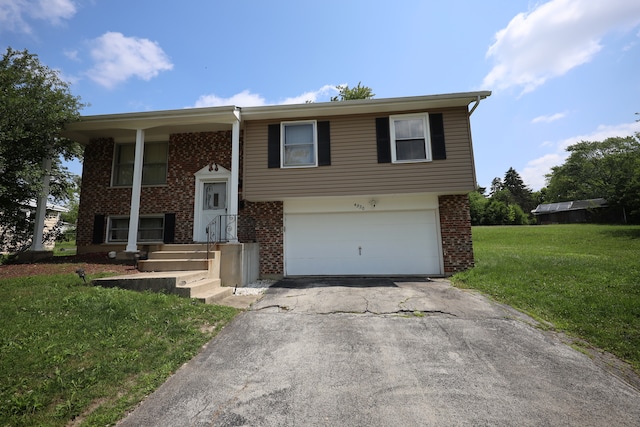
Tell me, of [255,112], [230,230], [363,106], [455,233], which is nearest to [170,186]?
[230,230]

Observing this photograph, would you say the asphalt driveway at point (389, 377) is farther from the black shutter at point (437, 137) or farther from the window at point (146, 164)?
the window at point (146, 164)

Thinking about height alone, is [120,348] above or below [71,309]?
below

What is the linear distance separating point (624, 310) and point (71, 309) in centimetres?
833

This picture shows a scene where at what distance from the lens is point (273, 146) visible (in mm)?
8914

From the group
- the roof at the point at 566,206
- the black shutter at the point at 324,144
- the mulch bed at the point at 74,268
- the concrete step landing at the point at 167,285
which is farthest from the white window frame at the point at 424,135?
the roof at the point at 566,206

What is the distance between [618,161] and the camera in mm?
32188

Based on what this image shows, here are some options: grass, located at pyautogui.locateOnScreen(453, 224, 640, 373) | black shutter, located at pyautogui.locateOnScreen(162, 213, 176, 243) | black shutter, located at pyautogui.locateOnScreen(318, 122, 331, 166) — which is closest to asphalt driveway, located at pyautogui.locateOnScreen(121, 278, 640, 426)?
grass, located at pyautogui.locateOnScreen(453, 224, 640, 373)

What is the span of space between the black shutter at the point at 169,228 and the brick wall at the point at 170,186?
10cm

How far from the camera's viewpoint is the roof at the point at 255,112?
8.29m

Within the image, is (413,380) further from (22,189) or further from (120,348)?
(22,189)

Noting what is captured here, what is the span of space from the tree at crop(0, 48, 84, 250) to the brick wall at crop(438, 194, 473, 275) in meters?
11.3

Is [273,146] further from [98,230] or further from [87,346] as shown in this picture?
[87,346]

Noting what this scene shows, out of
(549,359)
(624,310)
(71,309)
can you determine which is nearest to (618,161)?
(624,310)

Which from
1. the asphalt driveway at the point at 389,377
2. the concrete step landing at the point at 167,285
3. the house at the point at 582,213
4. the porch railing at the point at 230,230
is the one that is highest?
the house at the point at 582,213
